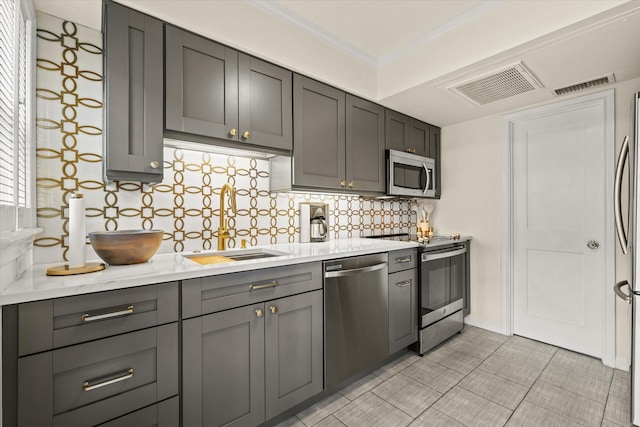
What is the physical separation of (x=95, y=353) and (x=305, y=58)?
2.12 metres

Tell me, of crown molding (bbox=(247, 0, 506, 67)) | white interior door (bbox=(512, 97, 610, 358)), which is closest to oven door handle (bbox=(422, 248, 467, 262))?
white interior door (bbox=(512, 97, 610, 358))

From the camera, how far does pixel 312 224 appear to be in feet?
8.30

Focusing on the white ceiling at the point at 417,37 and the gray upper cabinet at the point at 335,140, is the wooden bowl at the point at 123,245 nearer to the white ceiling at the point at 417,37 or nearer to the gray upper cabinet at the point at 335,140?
the gray upper cabinet at the point at 335,140

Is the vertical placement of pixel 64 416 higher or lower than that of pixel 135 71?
lower

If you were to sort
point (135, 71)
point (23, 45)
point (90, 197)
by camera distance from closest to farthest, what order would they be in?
point (23, 45), point (135, 71), point (90, 197)

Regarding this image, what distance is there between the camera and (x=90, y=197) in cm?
161

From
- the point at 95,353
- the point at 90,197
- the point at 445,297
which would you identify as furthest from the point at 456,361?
the point at 90,197

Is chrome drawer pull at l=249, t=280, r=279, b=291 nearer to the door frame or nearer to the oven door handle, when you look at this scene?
the oven door handle

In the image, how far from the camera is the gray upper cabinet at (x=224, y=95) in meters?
1.60

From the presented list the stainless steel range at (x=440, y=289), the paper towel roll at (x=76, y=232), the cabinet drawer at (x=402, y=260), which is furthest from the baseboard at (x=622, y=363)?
the paper towel roll at (x=76, y=232)

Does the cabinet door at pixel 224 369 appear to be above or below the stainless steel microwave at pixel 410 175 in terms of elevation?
below

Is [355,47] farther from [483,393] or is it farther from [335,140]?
[483,393]

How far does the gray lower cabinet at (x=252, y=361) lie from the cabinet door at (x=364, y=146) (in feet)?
3.82

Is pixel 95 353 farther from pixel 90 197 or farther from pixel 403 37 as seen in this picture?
pixel 403 37
